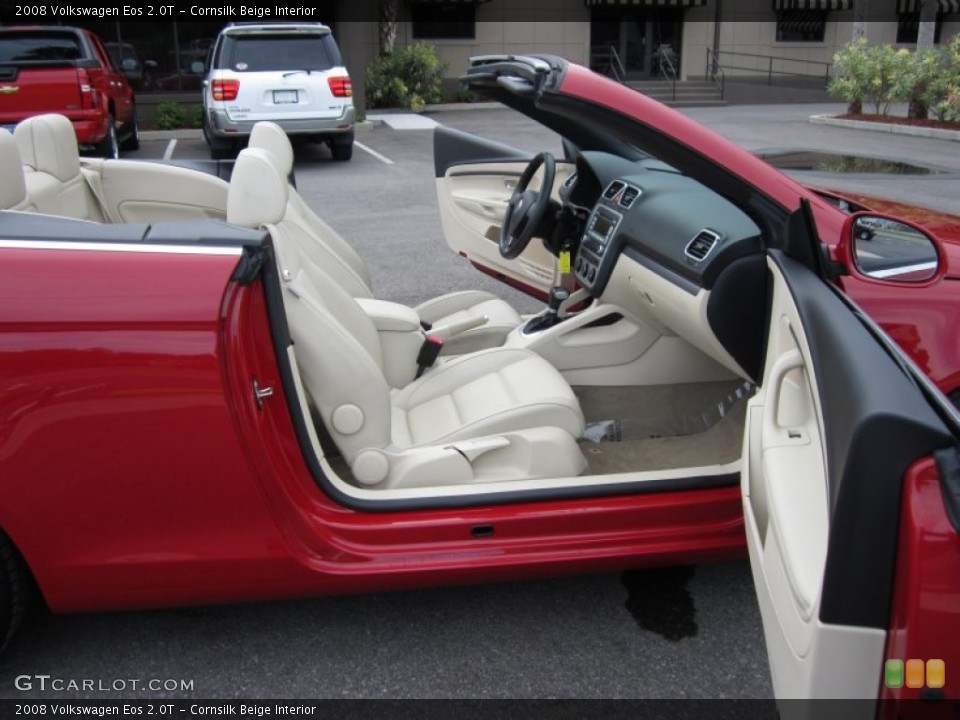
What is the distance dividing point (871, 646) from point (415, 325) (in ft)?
6.80

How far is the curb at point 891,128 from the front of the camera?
13938mm

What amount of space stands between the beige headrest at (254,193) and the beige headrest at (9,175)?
53 cm

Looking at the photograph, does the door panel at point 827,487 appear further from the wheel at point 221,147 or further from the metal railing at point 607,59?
the metal railing at point 607,59

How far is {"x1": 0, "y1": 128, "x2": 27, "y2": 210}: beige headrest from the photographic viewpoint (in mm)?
2248

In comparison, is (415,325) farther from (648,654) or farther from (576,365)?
(648,654)

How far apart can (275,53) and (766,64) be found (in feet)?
57.4

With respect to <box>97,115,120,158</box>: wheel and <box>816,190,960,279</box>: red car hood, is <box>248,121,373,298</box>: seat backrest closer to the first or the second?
<box>816,190,960,279</box>: red car hood

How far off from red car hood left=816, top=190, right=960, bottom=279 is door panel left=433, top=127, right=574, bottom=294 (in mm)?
1537

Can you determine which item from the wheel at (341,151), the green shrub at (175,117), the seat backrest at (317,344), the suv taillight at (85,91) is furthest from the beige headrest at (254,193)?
the green shrub at (175,117)

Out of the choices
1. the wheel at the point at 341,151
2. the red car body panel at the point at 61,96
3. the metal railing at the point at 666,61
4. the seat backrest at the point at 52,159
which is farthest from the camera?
the metal railing at the point at 666,61

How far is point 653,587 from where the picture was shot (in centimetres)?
273

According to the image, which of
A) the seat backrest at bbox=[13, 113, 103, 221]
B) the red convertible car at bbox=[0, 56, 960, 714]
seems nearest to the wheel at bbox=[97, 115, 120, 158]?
the seat backrest at bbox=[13, 113, 103, 221]

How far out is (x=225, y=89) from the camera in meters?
11.2

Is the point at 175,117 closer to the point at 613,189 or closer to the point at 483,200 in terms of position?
the point at 483,200
